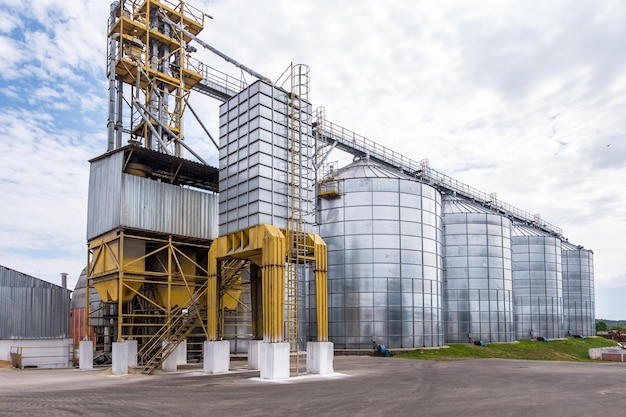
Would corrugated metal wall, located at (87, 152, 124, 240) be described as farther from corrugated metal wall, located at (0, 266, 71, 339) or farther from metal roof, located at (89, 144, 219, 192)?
corrugated metal wall, located at (0, 266, 71, 339)

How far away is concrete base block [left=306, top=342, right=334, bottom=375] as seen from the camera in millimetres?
25938

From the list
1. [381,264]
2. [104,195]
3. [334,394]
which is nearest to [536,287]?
[381,264]

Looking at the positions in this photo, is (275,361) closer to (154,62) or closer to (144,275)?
(144,275)

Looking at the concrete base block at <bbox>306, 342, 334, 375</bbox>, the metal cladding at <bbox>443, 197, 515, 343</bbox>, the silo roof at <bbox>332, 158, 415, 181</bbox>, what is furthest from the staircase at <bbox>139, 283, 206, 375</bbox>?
the metal cladding at <bbox>443, 197, 515, 343</bbox>

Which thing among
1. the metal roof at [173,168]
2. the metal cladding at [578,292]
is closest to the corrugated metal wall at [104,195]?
the metal roof at [173,168]

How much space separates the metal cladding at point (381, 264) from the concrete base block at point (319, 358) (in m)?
15.2

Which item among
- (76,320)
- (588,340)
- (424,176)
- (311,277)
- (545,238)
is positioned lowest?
(588,340)

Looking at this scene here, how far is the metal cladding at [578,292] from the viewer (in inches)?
3054

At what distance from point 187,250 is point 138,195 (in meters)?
5.26

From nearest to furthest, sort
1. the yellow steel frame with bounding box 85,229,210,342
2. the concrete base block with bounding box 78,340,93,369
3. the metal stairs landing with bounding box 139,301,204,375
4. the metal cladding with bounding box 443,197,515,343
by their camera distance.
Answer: the metal stairs landing with bounding box 139,301,204,375 → the yellow steel frame with bounding box 85,229,210,342 → the concrete base block with bounding box 78,340,93,369 → the metal cladding with bounding box 443,197,515,343

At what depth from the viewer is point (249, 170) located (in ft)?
90.7

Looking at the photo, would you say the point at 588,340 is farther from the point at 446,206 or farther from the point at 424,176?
the point at 424,176

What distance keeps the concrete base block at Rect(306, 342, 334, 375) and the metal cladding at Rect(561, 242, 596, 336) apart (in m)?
61.0

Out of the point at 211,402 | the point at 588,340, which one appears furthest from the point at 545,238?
the point at 211,402
